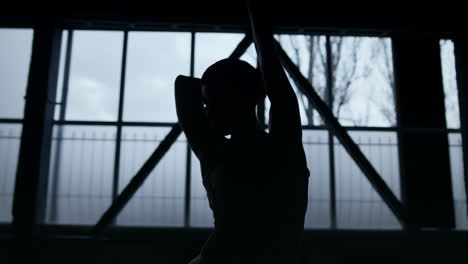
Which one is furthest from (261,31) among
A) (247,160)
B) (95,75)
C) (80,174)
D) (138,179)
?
(95,75)

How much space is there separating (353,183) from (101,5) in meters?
3.19

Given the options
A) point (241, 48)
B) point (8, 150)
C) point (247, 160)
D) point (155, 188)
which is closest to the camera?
point (247, 160)

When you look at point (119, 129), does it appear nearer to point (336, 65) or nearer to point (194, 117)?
point (336, 65)

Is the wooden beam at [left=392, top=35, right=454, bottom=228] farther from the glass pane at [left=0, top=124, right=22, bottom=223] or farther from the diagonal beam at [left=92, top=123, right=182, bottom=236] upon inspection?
the glass pane at [left=0, top=124, right=22, bottom=223]

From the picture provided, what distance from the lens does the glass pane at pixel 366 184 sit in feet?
13.6

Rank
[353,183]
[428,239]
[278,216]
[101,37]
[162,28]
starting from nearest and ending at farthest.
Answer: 1. [278,216]
2. [428,239]
3. [162,28]
4. [353,183]
5. [101,37]

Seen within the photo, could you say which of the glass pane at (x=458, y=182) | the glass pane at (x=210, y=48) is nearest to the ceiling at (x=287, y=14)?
the glass pane at (x=210, y=48)

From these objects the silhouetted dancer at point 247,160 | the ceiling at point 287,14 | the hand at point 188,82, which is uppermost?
the ceiling at point 287,14

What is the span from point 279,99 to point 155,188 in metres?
3.73

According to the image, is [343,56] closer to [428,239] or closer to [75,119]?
[428,239]

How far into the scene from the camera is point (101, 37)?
4.61 metres

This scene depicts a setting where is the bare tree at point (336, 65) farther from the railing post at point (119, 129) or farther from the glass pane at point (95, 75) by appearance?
the glass pane at point (95, 75)

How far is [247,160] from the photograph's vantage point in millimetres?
639

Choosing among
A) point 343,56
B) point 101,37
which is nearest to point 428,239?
point 343,56
